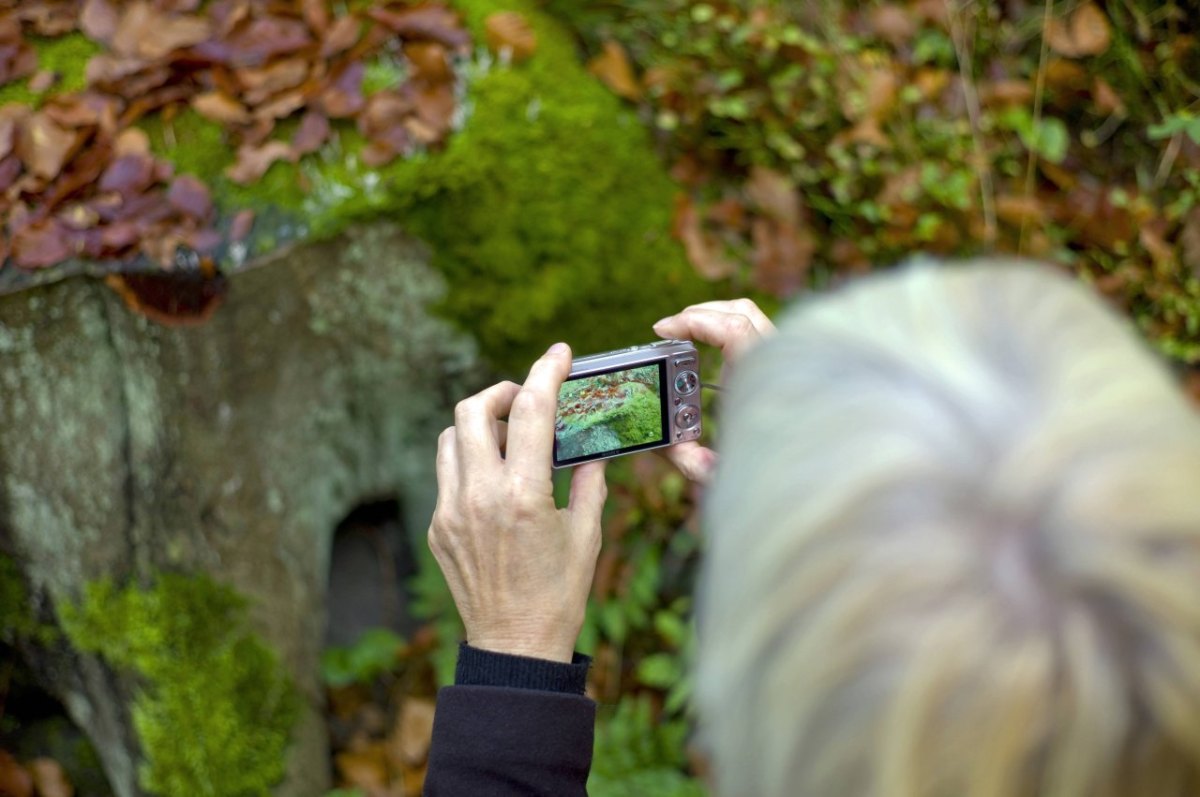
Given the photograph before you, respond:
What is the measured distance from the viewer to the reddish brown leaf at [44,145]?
2.22 m

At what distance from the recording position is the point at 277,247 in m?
2.33

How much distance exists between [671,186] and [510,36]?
0.62m

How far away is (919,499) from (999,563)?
2.7 inches

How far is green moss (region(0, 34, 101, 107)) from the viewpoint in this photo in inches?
92.2

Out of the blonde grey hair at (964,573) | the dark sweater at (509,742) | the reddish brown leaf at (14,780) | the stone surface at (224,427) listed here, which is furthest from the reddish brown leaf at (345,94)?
the reddish brown leaf at (14,780)

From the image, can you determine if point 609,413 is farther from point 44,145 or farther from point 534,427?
point 44,145

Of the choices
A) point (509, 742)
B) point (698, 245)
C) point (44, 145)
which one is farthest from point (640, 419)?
point (44, 145)

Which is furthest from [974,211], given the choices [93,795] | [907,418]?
[93,795]

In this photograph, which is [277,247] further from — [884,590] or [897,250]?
[884,590]

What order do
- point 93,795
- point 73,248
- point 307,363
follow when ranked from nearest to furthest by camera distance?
point 73,248
point 307,363
point 93,795

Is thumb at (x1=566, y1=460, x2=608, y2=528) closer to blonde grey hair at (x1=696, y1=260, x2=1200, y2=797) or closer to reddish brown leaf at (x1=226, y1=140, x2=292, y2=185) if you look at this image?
blonde grey hair at (x1=696, y1=260, x2=1200, y2=797)

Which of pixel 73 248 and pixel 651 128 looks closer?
pixel 73 248

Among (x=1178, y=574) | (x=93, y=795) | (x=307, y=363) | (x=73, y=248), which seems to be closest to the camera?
(x=1178, y=574)

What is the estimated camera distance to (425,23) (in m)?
2.48
